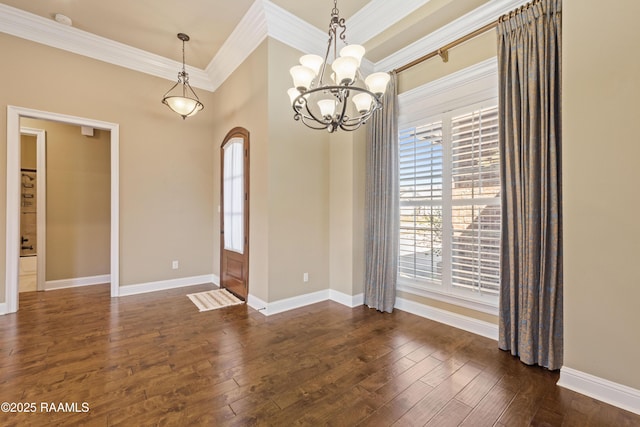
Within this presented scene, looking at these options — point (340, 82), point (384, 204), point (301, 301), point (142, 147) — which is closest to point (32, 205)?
point (142, 147)

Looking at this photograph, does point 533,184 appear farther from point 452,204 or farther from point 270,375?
point 270,375

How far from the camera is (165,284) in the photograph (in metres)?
4.53

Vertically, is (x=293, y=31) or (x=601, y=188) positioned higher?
(x=293, y=31)

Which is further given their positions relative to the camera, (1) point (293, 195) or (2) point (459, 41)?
(1) point (293, 195)

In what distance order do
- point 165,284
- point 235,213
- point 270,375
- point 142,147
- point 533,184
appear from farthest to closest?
point 165,284 < point 142,147 < point 235,213 < point 533,184 < point 270,375

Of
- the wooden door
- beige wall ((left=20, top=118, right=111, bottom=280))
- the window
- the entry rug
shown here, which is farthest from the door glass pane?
beige wall ((left=20, top=118, right=111, bottom=280))

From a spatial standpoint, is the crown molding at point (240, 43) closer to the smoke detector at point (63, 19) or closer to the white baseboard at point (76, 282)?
the smoke detector at point (63, 19)

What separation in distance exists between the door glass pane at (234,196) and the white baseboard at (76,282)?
2442 millimetres

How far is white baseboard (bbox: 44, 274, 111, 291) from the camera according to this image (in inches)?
176

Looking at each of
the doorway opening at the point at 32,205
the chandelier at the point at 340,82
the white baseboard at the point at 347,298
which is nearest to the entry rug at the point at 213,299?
the white baseboard at the point at 347,298

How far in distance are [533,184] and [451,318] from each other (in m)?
1.68

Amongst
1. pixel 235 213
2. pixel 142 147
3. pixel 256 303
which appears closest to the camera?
pixel 256 303

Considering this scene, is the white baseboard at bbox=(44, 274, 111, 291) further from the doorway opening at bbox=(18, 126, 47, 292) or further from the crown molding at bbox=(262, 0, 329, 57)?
the crown molding at bbox=(262, 0, 329, 57)

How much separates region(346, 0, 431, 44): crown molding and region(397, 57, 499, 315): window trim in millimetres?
808
